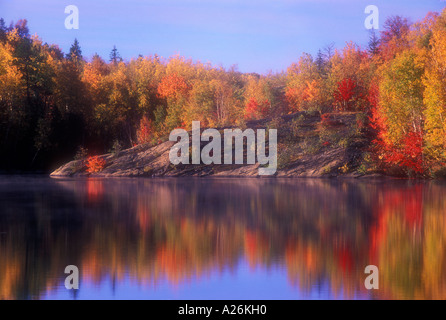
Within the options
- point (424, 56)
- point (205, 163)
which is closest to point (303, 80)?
point (205, 163)

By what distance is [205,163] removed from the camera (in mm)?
39750

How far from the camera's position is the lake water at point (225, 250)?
23.2 feet

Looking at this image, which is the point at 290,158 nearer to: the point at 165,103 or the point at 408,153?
the point at 408,153

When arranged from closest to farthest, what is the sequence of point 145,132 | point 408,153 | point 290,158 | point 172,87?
point 408,153 → point 290,158 → point 145,132 → point 172,87

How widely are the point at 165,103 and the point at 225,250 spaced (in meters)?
54.2

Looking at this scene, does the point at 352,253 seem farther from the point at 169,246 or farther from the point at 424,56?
the point at 424,56

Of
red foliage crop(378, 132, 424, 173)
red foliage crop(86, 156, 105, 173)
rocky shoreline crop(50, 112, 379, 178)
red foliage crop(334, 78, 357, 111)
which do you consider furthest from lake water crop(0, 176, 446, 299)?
red foliage crop(334, 78, 357, 111)

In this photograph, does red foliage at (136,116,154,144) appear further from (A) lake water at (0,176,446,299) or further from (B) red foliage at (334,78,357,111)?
(A) lake water at (0,176,446,299)

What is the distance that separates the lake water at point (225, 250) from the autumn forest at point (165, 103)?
1734 cm

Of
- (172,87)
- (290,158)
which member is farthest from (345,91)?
(172,87)

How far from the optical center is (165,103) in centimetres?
6284

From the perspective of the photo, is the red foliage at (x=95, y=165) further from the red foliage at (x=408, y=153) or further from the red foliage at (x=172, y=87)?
the red foliage at (x=408, y=153)

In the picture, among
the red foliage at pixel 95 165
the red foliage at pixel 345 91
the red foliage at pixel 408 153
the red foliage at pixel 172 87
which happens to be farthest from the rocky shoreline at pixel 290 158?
the red foliage at pixel 172 87

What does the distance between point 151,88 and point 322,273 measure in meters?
57.1
